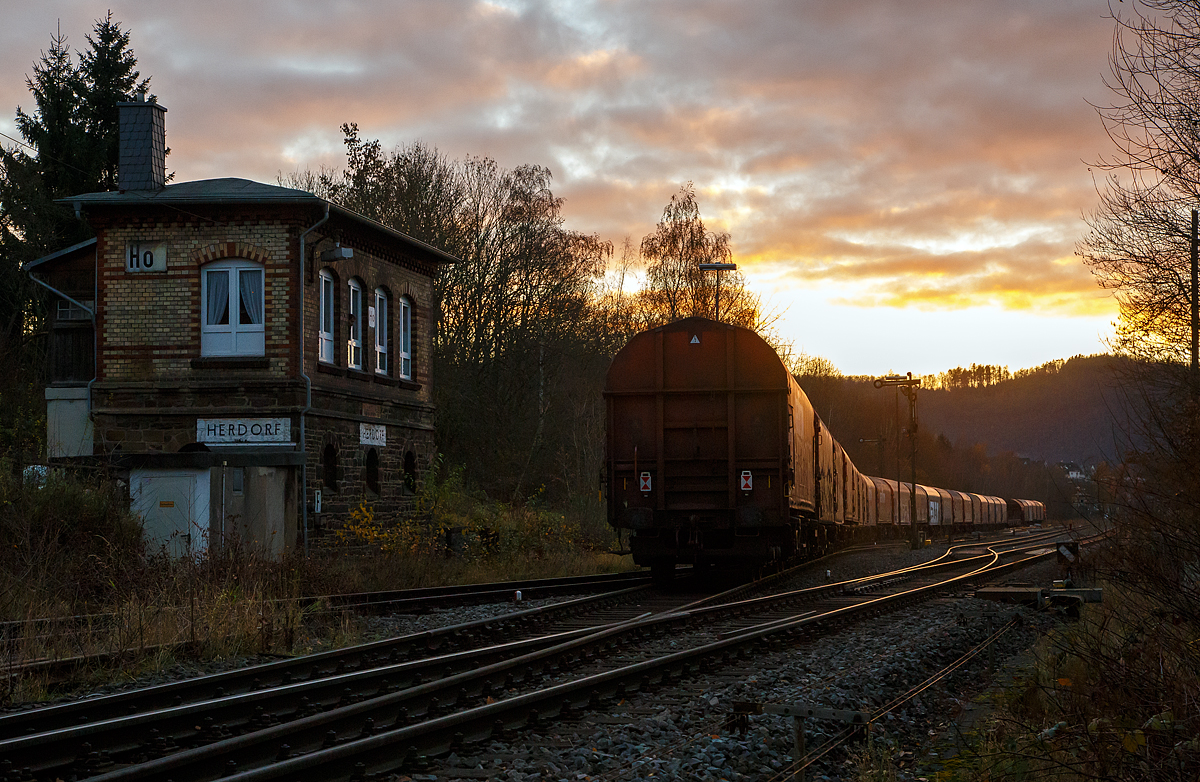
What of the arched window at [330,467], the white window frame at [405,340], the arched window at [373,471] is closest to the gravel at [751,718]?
the arched window at [330,467]

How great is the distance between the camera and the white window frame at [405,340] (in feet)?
82.2

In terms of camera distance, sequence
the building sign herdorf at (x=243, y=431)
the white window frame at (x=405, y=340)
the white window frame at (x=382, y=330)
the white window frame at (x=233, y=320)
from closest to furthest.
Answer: the building sign herdorf at (x=243, y=431)
the white window frame at (x=233, y=320)
the white window frame at (x=382, y=330)
the white window frame at (x=405, y=340)

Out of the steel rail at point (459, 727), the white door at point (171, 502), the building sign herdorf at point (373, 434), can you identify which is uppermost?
the building sign herdorf at point (373, 434)

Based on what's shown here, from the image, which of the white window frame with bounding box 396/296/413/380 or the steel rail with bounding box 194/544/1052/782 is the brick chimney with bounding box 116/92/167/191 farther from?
the steel rail with bounding box 194/544/1052/782

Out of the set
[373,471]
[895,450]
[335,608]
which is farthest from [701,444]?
[895,450]

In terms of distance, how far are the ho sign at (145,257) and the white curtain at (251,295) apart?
154 cm

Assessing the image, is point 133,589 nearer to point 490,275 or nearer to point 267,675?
point 267,675

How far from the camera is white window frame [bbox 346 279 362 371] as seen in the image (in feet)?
74.8

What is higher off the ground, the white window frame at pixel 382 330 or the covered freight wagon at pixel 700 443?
the white window frame at pixel 382 330

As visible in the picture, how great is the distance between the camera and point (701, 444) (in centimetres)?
1698

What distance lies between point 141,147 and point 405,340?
7.04 m

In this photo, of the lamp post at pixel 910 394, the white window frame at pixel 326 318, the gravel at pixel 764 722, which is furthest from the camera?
the lamp post at pixel 910 394

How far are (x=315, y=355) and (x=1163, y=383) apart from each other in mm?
15925

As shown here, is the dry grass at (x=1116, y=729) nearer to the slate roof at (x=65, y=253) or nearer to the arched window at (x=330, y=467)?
the arched window at (x=330, y=467)
